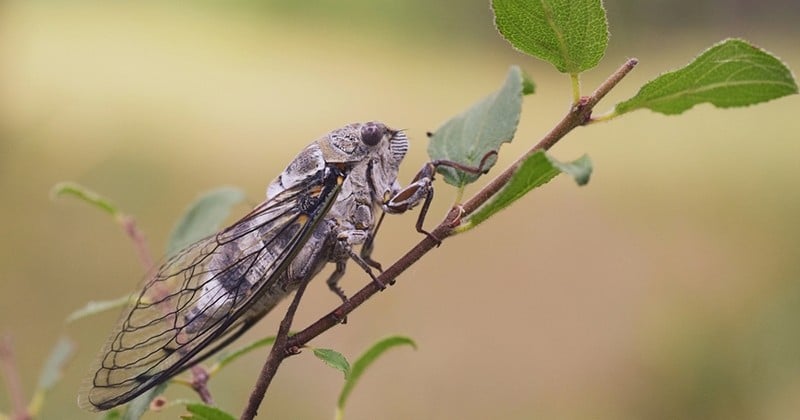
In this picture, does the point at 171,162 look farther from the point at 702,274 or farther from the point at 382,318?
the point at 702,274

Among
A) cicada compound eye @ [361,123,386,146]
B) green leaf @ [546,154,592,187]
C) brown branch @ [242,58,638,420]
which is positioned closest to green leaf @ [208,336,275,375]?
brown branch @ [242,58,638,420]

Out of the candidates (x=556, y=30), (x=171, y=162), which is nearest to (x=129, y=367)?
(x=556, y=30)

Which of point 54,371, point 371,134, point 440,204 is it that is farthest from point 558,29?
point 440,204

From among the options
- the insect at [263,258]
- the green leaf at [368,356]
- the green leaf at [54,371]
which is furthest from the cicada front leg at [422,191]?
the green leaf at [54,371]

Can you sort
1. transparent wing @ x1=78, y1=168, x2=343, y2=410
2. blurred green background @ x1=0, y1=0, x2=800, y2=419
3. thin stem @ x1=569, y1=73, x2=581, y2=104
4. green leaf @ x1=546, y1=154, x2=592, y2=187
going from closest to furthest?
green leaf @ x1=546, y1=154, x2=592, y2=187 < thin stem @ x1=569, y1=73, x2=581, y2=104 < transparent wing @ x1=78, y1=168, x2=343, y2=410 < blurred green background @ x1=0, y1=0, x2=800, y2=419

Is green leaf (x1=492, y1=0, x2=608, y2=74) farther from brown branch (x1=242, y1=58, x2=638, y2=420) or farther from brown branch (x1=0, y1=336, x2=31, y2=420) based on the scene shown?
brown branch (x1=0, y1=336, x2=31, y2=420)

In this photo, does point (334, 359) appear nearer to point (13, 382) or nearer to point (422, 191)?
point (422, 191)
